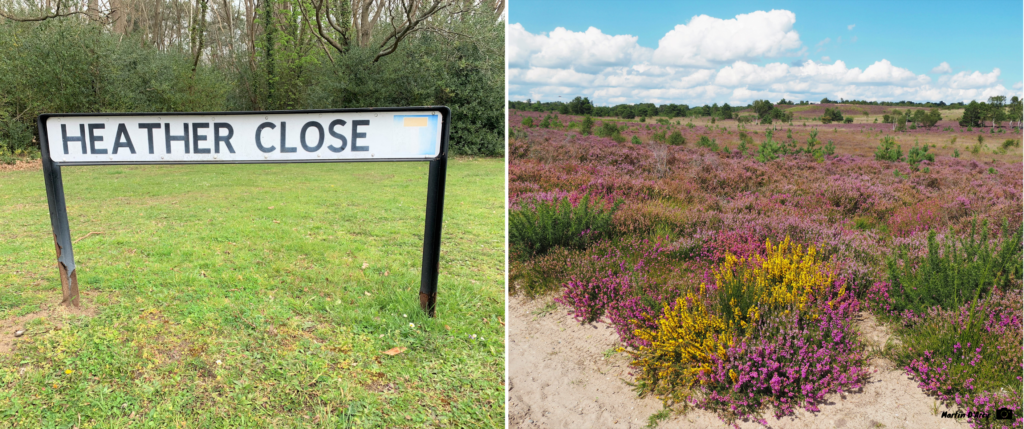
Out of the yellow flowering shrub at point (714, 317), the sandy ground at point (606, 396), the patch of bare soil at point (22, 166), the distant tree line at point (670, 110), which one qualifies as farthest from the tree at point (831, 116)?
the patch of bare soil at point (22, 166)

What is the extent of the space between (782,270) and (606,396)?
167 centimetres

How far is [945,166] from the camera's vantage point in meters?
8.70

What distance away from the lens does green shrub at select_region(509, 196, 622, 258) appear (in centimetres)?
462

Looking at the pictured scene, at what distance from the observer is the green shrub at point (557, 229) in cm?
462

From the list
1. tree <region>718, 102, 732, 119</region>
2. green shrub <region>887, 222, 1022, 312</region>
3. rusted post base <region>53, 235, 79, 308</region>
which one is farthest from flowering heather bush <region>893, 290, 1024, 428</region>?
tree <region>718, 102, 732, 119</region>

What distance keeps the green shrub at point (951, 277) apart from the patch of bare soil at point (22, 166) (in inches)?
666

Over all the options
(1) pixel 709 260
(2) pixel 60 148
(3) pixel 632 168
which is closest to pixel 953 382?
(1) pixel 709 260

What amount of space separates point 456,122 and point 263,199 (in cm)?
1126

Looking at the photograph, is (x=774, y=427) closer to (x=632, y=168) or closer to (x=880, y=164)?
(x=632, y=168)

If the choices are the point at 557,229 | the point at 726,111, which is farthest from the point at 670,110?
the point at 557,229

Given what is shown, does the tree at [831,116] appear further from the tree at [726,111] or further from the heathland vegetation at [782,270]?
the heathland vegetation at [782,270]

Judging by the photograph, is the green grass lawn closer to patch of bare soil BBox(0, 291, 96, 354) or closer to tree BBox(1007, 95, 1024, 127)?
patch of bare soil BBox(0, 291, 96, 354)

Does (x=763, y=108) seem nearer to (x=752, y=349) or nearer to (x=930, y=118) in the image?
(x=930, y=118)

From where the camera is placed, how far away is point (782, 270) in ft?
11.8
